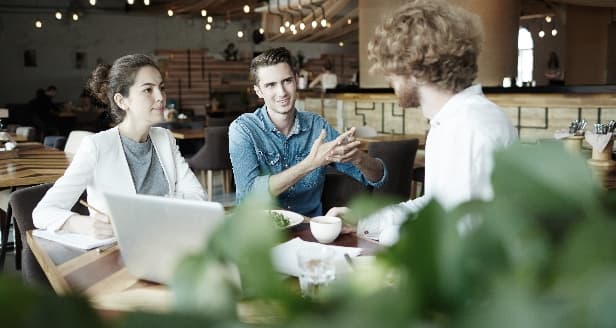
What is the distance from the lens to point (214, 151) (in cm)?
640

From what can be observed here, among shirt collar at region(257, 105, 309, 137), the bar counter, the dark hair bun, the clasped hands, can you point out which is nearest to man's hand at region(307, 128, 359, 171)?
the clasped hands

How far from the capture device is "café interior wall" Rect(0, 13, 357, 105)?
1423 centimetres

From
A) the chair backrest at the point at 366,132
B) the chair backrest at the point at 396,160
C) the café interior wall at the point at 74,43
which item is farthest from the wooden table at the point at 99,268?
the café interior wall at the point at 74,43

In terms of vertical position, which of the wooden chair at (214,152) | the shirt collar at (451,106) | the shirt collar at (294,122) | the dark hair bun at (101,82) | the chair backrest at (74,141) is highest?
the dark hair bun at (101,82)

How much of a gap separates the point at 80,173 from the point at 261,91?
36.3 inches

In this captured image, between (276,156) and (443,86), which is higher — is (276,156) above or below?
below

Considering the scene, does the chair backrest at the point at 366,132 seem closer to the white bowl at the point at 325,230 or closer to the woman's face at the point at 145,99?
the woman's face at the point at 145,99

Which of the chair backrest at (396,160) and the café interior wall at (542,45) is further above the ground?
the café interior wall at (542,45)

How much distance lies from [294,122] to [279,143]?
134 mm

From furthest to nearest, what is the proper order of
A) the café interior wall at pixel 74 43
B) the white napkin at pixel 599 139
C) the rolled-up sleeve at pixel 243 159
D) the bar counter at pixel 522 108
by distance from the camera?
the café interior wall at pixel 74 43 → the bar counter at pixel 522 108 → the white napkin at pixel 599 139 → the rolled-up sleeve at pixel 243 159

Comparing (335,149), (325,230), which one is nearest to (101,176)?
(335,149)

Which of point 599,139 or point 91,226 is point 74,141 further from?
point 599,139

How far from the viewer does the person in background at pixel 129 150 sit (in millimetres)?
2324

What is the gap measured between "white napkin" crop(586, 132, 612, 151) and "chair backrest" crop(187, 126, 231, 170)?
3674mm
